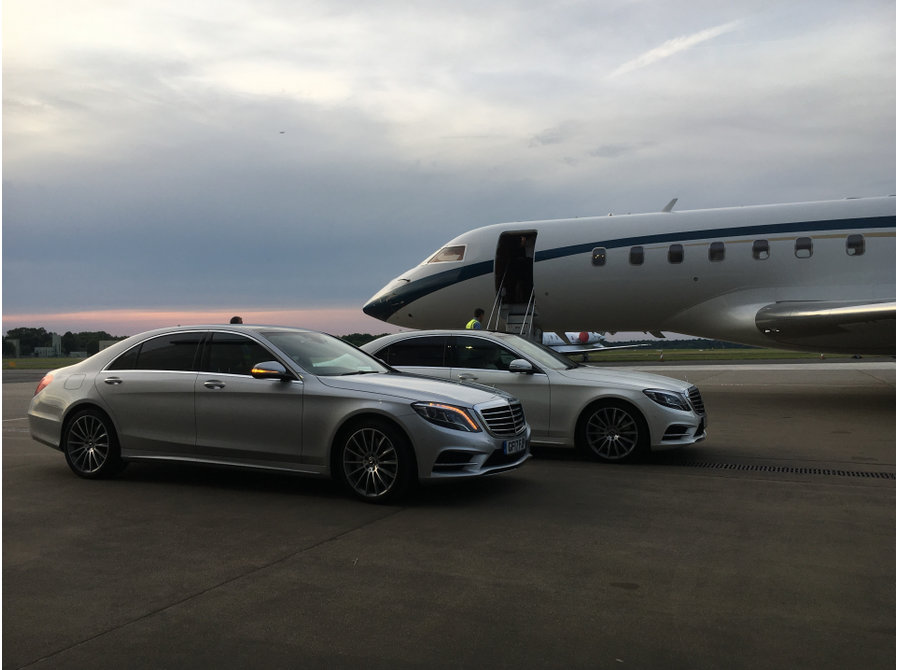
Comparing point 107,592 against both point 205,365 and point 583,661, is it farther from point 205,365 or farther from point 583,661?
point 205,365

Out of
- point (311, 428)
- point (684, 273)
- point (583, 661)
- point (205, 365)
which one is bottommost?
point (583, 661)

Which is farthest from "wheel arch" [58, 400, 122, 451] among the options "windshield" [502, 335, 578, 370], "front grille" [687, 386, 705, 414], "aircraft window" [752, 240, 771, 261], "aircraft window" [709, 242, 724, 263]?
"aircraft window" [752, 240, 771, 261]

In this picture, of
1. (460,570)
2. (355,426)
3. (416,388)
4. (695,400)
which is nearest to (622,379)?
(695,400)

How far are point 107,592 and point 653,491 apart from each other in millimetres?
4578

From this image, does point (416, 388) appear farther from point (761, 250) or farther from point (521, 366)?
point (761, 250)

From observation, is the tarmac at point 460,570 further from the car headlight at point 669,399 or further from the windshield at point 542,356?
the windshield at point 542,356

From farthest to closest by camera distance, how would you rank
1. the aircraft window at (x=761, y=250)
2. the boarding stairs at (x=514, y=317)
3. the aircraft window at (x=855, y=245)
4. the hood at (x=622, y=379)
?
the boarding stairs at (x=514, y=317), the aircraft window at (x=761, y=250), the aircraft window at (x=855, y=245), the hood at (x=622, y=379)

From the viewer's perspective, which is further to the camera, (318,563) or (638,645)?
(318,563)

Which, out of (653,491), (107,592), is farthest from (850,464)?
(107,592)

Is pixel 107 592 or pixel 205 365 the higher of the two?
pixel 205 365

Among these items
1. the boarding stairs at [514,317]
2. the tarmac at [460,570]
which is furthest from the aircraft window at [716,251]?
the tarmac at [460,570]

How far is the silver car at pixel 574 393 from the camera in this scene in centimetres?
866

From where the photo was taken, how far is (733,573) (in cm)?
471

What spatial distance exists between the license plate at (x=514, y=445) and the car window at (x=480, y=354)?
2298 mm
